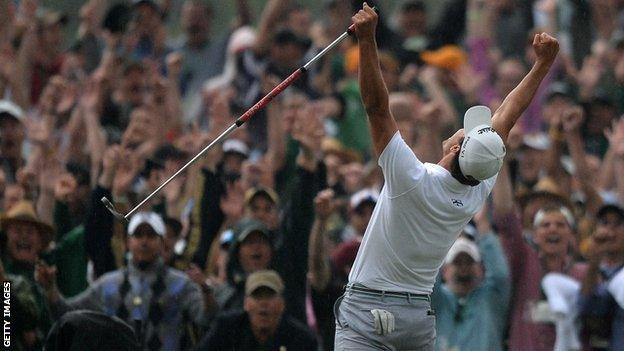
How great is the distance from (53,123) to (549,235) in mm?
5046

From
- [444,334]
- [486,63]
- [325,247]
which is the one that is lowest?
[444,334]

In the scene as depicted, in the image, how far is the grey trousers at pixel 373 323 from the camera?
9.66m

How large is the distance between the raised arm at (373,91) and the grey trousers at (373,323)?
865 mm

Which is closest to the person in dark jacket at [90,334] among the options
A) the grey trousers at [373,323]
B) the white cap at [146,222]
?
the white cap at [146,222]

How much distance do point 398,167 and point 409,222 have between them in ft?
1.15

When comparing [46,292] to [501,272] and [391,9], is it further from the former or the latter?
[391,9]

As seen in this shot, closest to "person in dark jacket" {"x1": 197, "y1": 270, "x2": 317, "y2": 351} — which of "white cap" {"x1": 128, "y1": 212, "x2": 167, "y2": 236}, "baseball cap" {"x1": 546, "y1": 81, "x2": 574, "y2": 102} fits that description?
"white cap" {"x1": 128, "y1": 212, "x2": 167, "y2": 236}

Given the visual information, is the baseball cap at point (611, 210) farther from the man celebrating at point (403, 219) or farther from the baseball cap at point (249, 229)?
the man celebrating at point (403, 219)

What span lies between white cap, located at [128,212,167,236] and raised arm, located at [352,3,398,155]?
366cm

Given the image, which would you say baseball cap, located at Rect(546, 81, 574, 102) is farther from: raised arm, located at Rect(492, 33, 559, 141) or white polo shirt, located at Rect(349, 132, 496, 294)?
white polo shirt, located at Rect(349, 132, 496, 294)

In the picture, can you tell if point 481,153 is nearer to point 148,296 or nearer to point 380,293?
point 380,293

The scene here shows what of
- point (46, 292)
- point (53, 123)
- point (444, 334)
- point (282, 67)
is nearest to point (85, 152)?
point (53, 123)

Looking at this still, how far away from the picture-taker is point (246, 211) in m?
13.8

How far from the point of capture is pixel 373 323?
9.62 m
